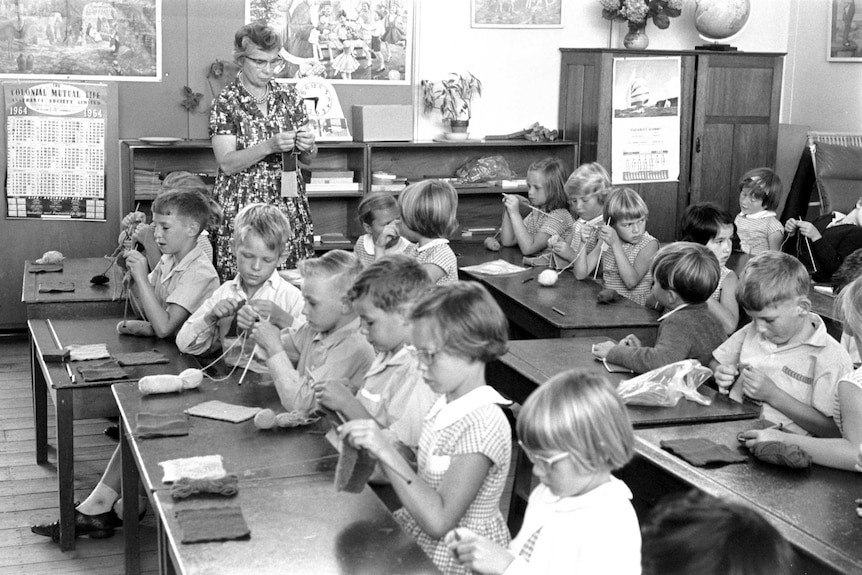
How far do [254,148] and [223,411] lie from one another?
7.28 feet

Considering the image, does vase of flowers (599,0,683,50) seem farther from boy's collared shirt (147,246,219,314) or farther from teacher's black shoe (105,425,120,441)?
teacher's black shoe (105,425,120,441)

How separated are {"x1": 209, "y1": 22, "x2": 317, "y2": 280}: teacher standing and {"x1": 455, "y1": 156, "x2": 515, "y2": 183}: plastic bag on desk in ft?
8.18

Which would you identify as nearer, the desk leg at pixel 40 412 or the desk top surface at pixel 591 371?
the desk top surface at pixel 591 371

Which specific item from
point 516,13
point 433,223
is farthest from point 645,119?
point 433,223

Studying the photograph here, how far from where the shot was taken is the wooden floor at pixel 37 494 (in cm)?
365

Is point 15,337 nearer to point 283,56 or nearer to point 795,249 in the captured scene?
point 283,56

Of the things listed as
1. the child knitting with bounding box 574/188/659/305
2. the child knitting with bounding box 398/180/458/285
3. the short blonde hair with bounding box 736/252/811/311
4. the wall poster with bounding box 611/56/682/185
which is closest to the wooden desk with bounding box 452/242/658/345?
the child knitting with bounding box 574/188/659/305

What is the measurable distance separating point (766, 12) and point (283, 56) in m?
3.70

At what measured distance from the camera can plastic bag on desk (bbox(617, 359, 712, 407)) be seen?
3.00 metres

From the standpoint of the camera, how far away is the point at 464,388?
7.59ft

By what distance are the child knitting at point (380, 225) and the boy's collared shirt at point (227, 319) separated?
1.41 meters

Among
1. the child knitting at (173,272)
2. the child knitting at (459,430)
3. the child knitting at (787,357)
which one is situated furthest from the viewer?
the child knitting at (173,272)

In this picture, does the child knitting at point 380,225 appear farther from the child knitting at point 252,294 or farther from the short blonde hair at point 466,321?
the short blonde hair at point 466,321

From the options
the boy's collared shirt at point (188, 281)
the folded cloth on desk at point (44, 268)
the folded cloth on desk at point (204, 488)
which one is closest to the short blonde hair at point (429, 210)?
the boy's collared shirt at point (188, 281)
